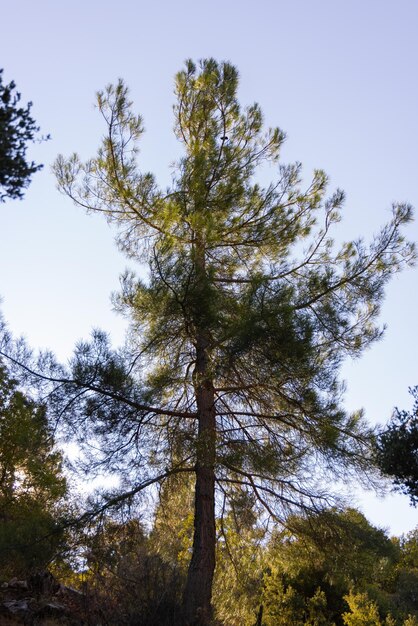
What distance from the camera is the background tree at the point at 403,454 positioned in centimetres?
887

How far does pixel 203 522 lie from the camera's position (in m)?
9.56

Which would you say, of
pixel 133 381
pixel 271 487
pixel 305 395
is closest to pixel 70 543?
pixel 133 381

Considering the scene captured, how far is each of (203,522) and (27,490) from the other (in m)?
6.79

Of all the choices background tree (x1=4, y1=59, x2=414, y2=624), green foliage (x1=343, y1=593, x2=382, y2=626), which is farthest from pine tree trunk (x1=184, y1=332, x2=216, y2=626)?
green foliage (x1=343, y1=593, x2=382, y2=626)

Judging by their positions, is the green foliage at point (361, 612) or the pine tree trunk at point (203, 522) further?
the green foliage at point (361, 612)

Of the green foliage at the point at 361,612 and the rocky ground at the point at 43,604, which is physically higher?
the green foliage at the point at 361,612

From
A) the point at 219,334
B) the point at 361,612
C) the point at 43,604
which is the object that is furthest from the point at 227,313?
the point at 361,612

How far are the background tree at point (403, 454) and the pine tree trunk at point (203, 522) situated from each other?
2.23 meters

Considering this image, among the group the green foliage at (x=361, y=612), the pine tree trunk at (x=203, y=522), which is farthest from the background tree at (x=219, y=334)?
the green foliage at (x=361, y=612)

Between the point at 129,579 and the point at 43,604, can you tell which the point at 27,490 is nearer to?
the point at 43,604

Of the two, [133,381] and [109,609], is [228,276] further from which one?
[109,609]

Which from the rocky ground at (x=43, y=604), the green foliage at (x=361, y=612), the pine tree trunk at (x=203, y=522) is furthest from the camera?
the green foliage at (x=361, y=612)

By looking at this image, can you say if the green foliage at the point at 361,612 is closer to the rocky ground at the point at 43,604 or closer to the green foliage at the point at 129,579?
the green foliage at the point at 129,579

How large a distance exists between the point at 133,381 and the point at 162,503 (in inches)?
73.6
